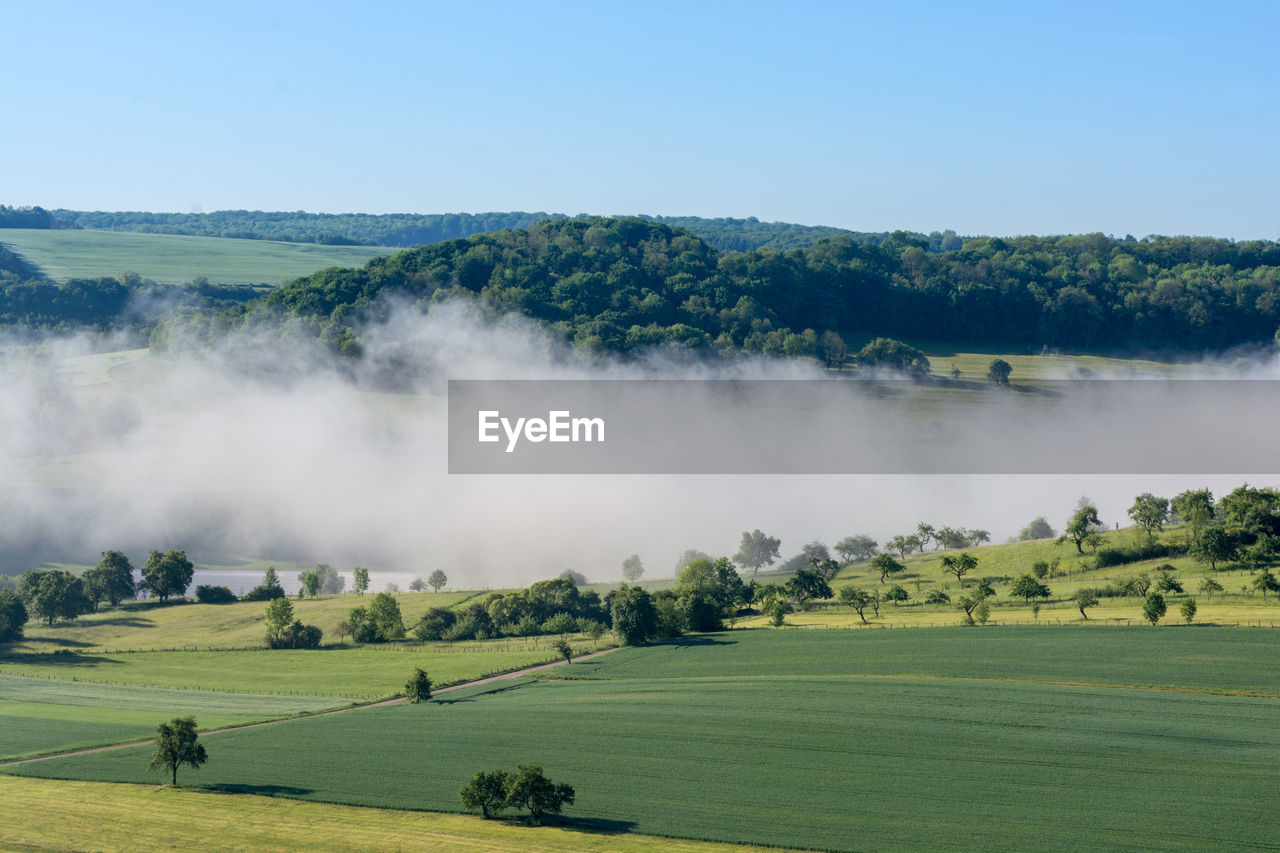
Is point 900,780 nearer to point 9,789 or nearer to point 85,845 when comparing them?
point 85,845

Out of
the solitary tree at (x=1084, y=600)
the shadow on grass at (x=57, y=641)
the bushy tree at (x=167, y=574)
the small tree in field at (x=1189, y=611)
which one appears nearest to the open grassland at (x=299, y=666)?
the shadow on grass at (x=57, y=641)

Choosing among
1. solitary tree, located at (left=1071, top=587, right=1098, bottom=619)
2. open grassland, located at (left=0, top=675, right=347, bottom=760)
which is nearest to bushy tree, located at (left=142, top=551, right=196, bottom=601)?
open grassland, located at (left=0, top=675, right=347, bottom=760)

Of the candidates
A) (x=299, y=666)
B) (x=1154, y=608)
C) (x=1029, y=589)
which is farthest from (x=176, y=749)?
(x=1029, y=589)

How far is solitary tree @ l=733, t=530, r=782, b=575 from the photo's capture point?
176m

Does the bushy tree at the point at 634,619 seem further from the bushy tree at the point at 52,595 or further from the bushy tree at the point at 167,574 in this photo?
the bushy tree at the point at 167,574

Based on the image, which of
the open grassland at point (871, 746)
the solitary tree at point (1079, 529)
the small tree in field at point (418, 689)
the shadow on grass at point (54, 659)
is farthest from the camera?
the solitary tree at point (1079, 529)

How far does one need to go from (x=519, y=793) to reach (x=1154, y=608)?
64.4 meters

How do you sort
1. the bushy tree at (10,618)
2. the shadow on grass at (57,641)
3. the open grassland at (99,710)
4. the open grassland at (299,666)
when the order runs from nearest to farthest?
the open grassland at (99,710) < the open grassland at (299,666) < the bushy tree at (10,618) < the shadow on grass at (57,641)

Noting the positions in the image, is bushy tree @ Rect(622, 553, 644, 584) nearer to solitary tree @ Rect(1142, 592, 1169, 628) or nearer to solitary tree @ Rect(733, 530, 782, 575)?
solitary tree @ Rect(733, 530, 782, 575)

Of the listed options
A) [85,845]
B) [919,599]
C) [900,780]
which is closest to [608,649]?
[919,599]

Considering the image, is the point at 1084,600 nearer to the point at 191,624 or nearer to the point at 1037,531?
the point at 1037,531

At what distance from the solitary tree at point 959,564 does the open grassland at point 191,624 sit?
198 ft

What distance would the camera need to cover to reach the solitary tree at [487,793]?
64875mm

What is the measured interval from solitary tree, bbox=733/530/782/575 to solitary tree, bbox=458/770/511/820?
369 feet
